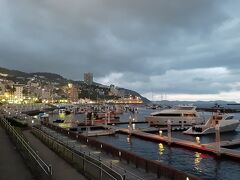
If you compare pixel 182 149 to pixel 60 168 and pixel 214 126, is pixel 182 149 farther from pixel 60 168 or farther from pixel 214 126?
pixel 60 168

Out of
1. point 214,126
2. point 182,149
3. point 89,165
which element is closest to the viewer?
point 89,165

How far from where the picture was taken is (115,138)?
62.7 metres

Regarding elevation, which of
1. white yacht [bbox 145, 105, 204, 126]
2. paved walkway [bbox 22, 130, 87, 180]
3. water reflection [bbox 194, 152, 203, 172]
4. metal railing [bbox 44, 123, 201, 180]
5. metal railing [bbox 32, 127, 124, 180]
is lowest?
water reflection [bbox 194, 152, 203, 172]

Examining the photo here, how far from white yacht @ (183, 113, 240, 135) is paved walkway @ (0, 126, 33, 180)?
4486cm

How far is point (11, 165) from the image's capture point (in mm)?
21156

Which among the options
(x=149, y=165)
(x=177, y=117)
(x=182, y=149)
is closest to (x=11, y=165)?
(x=149, y=165)

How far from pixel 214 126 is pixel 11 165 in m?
53.0

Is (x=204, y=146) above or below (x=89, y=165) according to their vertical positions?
below

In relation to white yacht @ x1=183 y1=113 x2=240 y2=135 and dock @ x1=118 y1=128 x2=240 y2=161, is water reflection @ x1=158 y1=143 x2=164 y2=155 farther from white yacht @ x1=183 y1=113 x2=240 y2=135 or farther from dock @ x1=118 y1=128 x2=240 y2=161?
white yacht @ x1=183 y1=113 x2=240 y2=135

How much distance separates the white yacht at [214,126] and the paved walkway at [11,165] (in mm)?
44863

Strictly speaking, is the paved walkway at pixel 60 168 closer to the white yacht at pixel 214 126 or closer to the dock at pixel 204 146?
the dock at pixel 204 146

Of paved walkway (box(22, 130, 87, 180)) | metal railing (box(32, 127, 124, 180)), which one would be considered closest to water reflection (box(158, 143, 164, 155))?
paved walkway (box(22, 130, 87, 180))

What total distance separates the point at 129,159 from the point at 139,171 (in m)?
3.52

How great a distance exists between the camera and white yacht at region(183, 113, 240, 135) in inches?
2635
